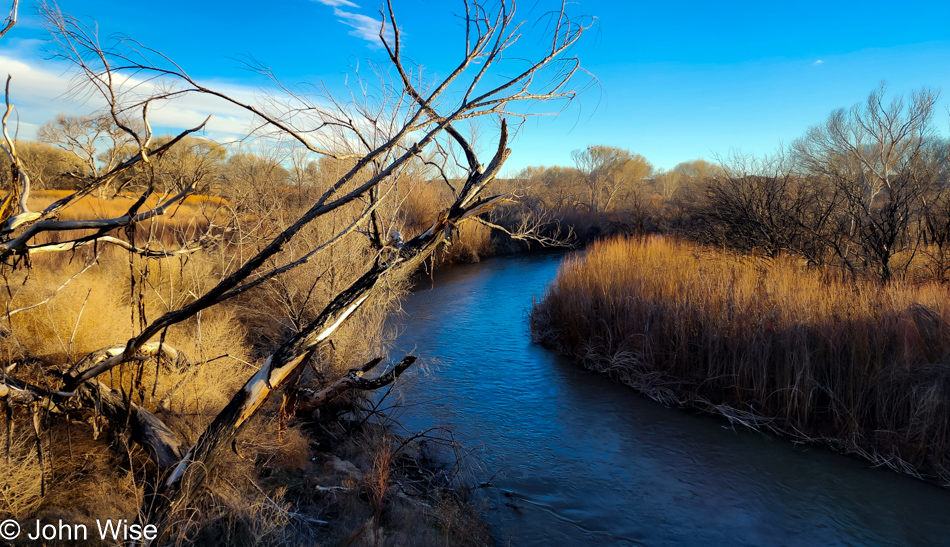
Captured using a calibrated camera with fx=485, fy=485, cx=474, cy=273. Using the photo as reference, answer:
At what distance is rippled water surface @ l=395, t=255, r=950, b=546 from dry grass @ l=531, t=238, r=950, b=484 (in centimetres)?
34

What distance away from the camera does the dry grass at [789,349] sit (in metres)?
5.30

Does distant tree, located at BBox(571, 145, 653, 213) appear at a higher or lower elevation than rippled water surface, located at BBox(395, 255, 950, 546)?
higher

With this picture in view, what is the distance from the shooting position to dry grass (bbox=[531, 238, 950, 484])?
5297 millimetres

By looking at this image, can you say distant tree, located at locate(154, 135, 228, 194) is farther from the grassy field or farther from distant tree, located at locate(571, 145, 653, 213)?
distant tree, located at locate(571, 145, 653, 213)

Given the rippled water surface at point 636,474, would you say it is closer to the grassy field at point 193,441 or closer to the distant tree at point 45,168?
the grassy field at point 193,441

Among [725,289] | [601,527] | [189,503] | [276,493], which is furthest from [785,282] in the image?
[189,503]

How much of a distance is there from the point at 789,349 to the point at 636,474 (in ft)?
8.96

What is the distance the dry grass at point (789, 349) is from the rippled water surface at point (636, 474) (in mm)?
343

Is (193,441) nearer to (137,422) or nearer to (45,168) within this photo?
(137,422)

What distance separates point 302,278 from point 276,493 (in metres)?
4.96

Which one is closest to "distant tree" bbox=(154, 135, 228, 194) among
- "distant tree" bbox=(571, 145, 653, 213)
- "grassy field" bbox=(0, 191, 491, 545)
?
"grassy field" bbox=(0, 191, 491, 545)

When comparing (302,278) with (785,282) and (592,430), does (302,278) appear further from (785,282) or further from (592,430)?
(785,282)
